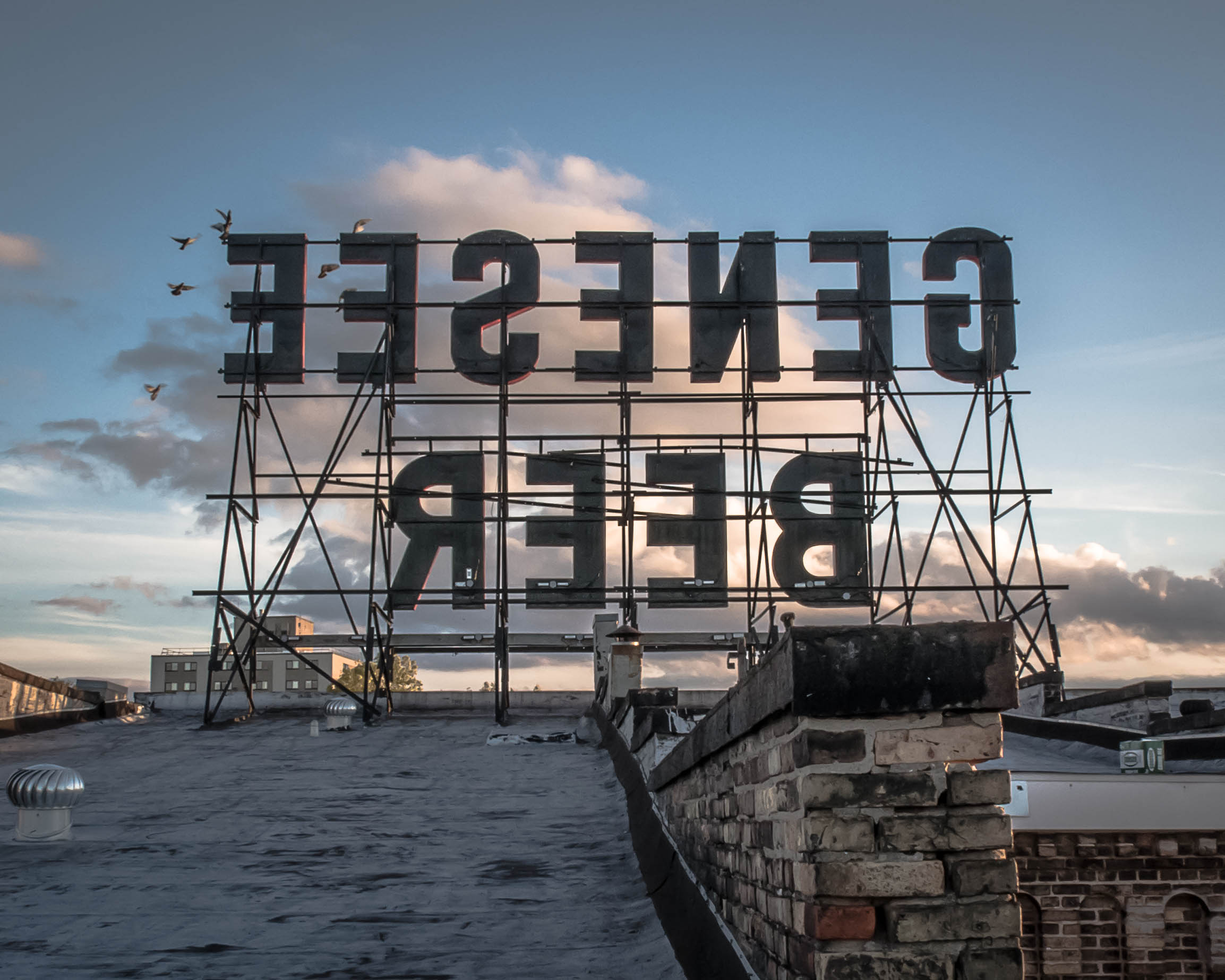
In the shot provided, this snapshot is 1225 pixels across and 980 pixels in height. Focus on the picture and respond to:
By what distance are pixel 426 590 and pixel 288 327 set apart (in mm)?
5484

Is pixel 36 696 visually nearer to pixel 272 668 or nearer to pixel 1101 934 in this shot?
pixel 1101 934

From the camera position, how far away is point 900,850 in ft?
10.6

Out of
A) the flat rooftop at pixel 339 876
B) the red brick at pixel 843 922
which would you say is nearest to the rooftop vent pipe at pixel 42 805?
the flat rooftop at pixel 339 876

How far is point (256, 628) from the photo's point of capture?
63.4 ft

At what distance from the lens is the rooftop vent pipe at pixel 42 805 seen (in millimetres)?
8258

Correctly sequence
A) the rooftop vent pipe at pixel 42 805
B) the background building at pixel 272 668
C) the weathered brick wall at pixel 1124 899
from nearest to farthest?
the rooftop vent pipe at pixel 42 805 → the weathered brick wall at pixel 1124 899 → the background building at pixel 272 668

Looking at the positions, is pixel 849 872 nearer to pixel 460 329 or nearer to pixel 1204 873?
pixel 1204 873

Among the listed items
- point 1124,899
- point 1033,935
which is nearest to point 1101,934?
point 1124,899

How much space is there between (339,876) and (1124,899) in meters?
7.69

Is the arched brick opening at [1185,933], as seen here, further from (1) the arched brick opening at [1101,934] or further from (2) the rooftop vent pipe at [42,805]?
(2) the rooftop vent pipe at [42,805]

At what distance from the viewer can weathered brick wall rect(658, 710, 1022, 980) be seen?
3.17 meters

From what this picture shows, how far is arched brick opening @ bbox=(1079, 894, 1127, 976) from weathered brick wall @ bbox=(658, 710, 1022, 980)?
29.1 feet

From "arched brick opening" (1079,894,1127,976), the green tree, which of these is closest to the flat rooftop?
"arched brick opening" (1079,894,1127,976)

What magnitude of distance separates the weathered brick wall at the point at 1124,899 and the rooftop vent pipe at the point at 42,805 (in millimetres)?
8180
